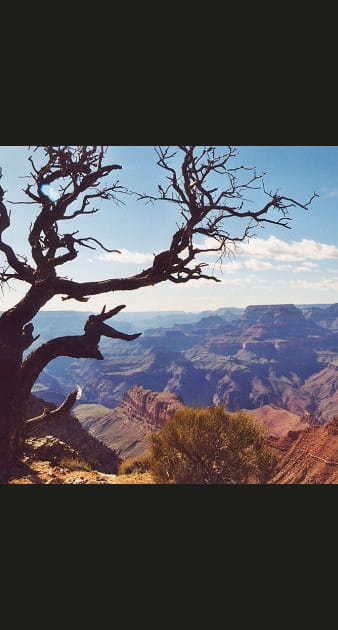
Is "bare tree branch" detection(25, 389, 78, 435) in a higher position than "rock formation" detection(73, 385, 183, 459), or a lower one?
higher

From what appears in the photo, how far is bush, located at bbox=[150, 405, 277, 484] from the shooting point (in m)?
7.94

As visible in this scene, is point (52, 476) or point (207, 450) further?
point (207, 450)

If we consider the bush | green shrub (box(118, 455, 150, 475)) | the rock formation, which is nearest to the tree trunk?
the bush

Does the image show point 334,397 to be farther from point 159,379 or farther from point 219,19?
point 219,19

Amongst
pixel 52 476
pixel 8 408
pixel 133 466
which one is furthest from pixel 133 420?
pixel 8 408

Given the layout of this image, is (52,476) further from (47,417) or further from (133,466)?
(133,466)

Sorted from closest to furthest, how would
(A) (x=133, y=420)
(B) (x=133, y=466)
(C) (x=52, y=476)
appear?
1. (C) (x=52, y=476)
2. (B) (x=133, y=466)
3. (A) (x=133, y=420)

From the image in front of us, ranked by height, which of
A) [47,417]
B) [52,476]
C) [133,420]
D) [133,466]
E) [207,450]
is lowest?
[133,420]

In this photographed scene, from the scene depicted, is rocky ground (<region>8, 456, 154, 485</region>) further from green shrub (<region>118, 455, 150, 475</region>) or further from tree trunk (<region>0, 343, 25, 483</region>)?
green shrub (<region>118, 455, 150, 475</region>)

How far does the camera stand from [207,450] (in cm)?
824

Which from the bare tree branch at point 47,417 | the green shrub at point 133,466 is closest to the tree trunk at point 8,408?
the bare tree branch at point 47,417
